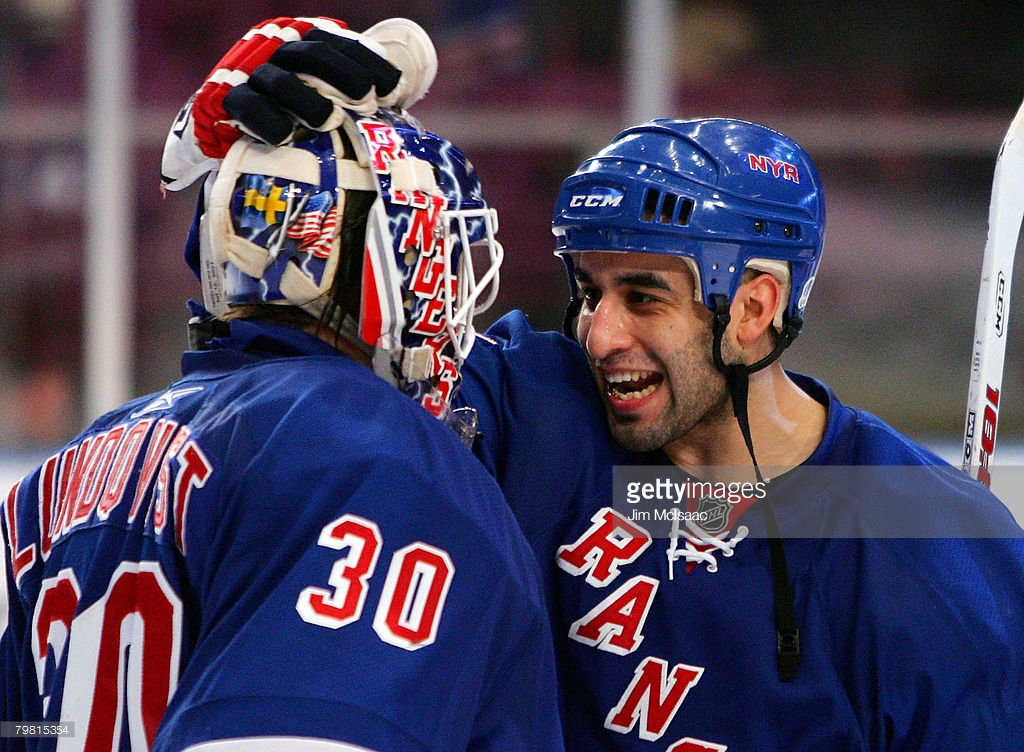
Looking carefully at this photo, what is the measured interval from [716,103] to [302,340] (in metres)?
3.96

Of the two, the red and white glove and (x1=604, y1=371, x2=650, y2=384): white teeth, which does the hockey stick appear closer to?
(x1=604, y1=371, x2=650, y2=384): white teeth

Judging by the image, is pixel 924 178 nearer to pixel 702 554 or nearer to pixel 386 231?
pixel 702 554

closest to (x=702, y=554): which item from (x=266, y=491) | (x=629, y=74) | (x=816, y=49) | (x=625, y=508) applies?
(x=625, y=508)

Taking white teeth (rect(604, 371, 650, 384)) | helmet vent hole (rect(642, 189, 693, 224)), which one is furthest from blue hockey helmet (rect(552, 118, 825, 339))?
white teeth (rect(604, 371, 650, 384))

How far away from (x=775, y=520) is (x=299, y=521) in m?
0.85

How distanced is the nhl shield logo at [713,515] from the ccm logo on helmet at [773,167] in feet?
1.61

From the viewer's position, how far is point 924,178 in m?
5.30

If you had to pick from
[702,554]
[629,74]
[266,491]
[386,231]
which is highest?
[629,74]

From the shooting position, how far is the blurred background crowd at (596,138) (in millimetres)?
4836

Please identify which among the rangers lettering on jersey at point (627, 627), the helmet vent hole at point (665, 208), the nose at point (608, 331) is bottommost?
the rangers lettering on jersey at point (627, 627)

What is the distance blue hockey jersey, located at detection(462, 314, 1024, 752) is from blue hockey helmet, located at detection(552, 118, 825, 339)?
0.26 meters

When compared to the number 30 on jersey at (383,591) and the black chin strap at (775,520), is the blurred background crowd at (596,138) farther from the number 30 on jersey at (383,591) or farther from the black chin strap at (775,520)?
the number 30 on jersey at (383,591)

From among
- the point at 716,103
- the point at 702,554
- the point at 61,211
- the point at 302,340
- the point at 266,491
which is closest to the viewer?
the point at 266,491

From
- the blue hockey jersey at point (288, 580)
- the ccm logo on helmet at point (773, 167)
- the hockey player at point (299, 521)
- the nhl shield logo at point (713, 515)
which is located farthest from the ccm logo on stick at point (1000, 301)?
the blue hockey jersey at point (288, 580)
